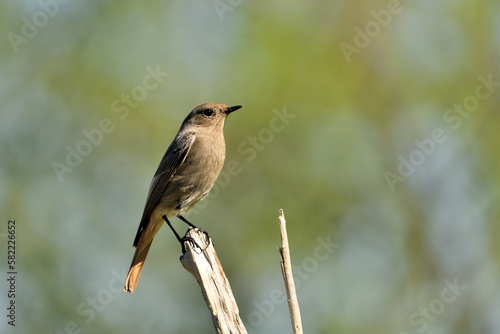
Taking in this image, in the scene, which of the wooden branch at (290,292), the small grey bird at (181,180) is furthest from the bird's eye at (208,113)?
the wooden branch at (290,292)

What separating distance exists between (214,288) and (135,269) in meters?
2.26

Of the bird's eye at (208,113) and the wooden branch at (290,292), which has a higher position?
the bird's eye at (208,113)

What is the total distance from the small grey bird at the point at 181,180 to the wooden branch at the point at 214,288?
178 centimetres

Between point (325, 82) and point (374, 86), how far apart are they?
57.9 inches

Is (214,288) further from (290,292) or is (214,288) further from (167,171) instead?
(167,171)

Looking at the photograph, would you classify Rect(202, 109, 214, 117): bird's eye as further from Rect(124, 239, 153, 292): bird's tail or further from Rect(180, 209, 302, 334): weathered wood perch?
Rect(180, 209, 302, 334): weathered wood perch

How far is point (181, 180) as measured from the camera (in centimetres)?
682

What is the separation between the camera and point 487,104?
13.0m

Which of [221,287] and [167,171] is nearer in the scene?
[221,287]

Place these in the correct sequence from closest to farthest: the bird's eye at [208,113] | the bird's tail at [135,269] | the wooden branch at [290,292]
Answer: the wooden branch at [290,292] → the bird's tail at [135,269] → the bird's eye at [208,113]

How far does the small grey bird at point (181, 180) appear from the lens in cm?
678

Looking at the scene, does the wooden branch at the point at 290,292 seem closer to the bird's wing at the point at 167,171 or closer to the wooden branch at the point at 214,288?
the wooden branch at the point at 214,288

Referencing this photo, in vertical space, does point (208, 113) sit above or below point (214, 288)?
above

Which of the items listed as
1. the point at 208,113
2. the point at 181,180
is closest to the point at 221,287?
the point at 181,180
